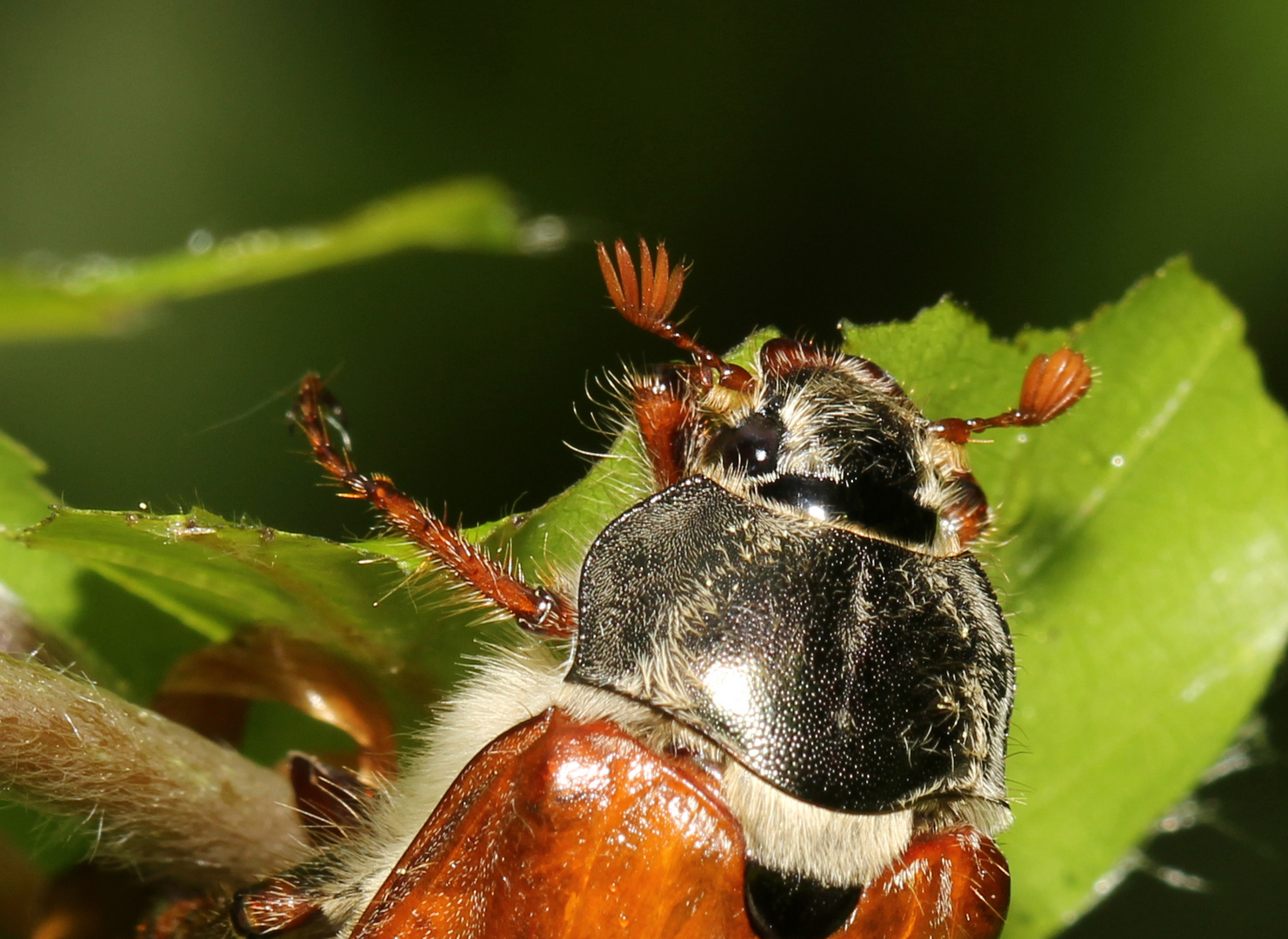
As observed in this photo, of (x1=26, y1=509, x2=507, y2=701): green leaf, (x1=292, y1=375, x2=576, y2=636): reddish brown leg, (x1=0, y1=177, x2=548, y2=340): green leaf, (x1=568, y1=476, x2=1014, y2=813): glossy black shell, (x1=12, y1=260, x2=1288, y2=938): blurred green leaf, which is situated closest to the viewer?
(x1=26, y1=509, x2=507, y2=701): green leaf

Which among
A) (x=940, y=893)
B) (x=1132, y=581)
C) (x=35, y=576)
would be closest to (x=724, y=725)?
(x=940, y=893)

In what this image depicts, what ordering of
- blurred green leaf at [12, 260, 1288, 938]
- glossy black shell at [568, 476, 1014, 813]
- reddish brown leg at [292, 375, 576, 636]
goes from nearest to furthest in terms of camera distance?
glossy black shell at [568, 476, 1014, 813]
reddish brown leg at [292, 375, 576, 636]
blurred green leaf at [12, 260, 1288, 938]

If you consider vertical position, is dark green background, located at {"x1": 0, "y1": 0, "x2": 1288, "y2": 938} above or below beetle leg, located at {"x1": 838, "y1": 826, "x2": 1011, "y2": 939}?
above

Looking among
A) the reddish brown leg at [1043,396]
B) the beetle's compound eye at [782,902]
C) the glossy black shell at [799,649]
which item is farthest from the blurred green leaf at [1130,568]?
the beetle's compound eye at [782,902]

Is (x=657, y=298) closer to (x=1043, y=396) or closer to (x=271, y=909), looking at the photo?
(x=1043, y=396)

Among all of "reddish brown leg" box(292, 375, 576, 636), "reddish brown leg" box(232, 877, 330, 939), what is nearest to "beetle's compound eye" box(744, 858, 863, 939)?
"reddish brown leg" box(292, 375, 576, 636)

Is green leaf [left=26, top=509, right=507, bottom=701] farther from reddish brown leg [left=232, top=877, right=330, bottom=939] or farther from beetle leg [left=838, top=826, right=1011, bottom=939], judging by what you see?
beetle leg [left=838, top=826, right=1011, bottom=939]
